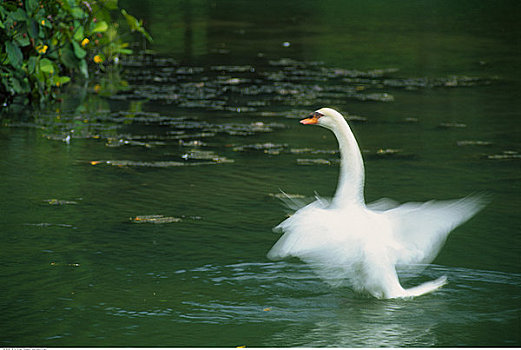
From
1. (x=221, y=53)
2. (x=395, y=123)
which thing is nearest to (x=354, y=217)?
(x=395, y=123)

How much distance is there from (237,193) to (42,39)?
4927 mm

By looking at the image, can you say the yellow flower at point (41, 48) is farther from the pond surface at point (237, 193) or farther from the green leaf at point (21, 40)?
the green leaf at point (21, 40)

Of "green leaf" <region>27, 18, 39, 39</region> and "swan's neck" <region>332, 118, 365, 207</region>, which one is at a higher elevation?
"green leaf" <region>27, 18, 39, 39</region>

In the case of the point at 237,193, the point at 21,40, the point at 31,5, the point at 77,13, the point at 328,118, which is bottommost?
the point at 237,193

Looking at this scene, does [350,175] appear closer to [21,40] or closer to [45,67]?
[21,40]

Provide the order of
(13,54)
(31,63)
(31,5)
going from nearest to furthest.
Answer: (13,54)
(31,5)
(31,63)

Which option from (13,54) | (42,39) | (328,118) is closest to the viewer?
(328,118)

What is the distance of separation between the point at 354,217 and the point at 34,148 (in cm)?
535

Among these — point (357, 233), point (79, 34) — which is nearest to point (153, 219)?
point (357, 233)

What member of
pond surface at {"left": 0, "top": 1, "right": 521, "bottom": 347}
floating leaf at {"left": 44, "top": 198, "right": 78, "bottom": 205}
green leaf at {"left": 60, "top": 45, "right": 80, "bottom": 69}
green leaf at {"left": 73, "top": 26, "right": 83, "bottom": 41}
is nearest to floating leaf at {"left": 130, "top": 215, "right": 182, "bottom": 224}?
pond surface at {"left": 0, "top": 1, "right": 521, "bottom": 347}

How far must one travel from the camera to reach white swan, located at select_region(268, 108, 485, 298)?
5312mm

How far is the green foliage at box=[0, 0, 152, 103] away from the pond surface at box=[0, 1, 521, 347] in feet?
1.53

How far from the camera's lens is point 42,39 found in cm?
1199

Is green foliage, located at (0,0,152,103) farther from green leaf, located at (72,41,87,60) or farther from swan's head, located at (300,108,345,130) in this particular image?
swan's head, located at (300,108,345,130)
